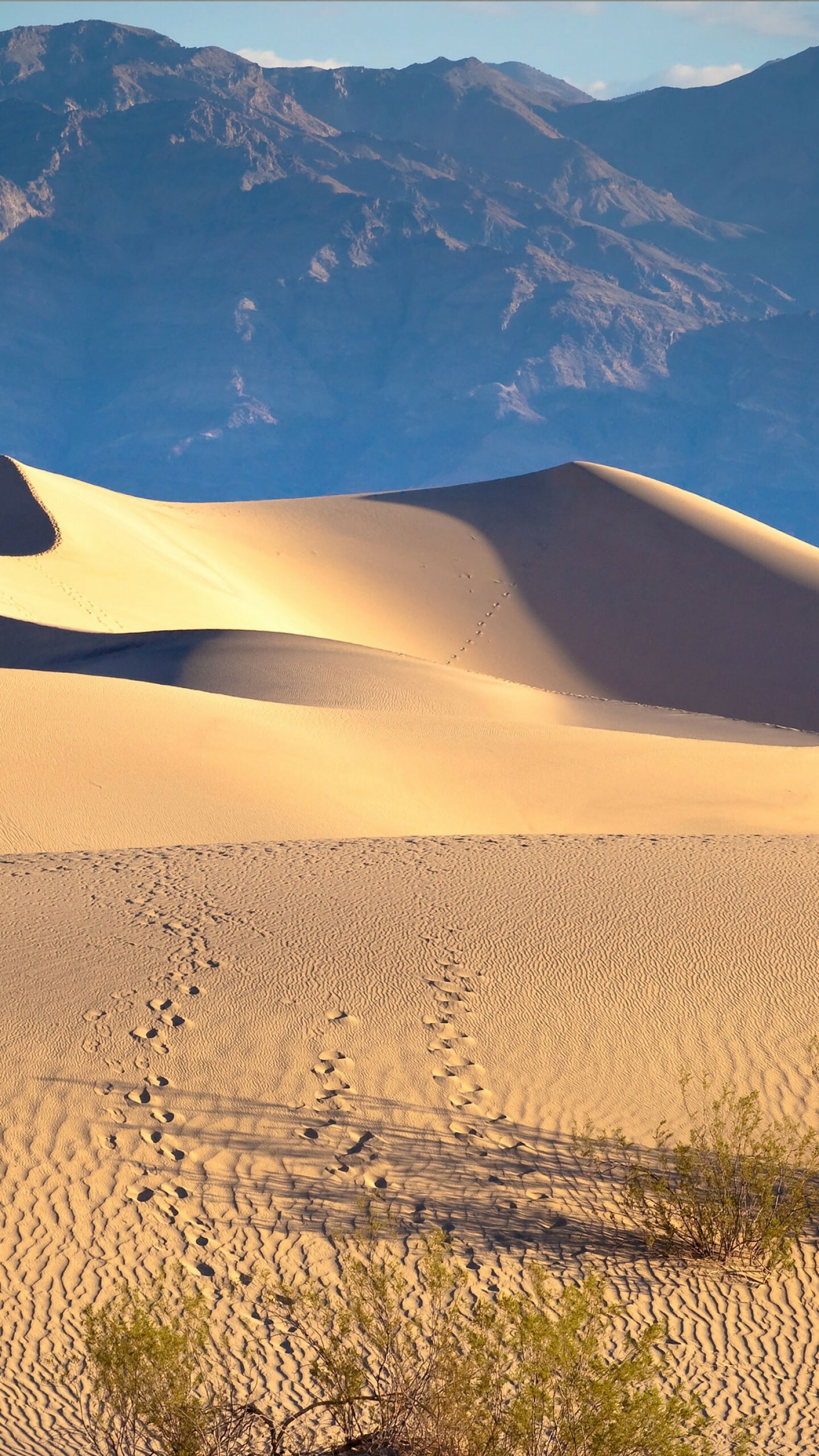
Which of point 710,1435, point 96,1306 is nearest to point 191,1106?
point 96,1306

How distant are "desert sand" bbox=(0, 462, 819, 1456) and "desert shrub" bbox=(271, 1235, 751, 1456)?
0.73 ft

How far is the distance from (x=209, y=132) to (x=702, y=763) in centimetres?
19088

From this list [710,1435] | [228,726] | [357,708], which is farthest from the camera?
[357,708]

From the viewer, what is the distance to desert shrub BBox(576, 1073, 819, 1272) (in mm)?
4703

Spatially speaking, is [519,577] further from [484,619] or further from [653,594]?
[653,594]

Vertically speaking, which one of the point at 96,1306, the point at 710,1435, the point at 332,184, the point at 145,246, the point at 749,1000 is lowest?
the point at 96,1306

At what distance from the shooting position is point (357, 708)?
1541 centimetres

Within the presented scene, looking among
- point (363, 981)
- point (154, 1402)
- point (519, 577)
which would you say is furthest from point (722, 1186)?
point (519, 577)

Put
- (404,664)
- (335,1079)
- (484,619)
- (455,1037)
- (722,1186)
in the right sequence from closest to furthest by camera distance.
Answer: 1. (722,1186)
2. (335,1079)
3. (455,1037)
4. (404,664)
5. (484,619)

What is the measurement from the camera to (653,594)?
3341cm

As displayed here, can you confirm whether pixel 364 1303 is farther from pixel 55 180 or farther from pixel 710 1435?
pixel 55 180

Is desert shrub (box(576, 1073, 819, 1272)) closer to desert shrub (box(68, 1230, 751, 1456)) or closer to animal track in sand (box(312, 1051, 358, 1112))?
desert shrub (box(68, 1230, 751, 1456))

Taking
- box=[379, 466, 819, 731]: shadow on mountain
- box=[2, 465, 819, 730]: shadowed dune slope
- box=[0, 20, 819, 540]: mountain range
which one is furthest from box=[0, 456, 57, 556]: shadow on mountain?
box=[0, 20, 819, 540]: mountain range

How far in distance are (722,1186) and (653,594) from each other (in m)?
29.3
